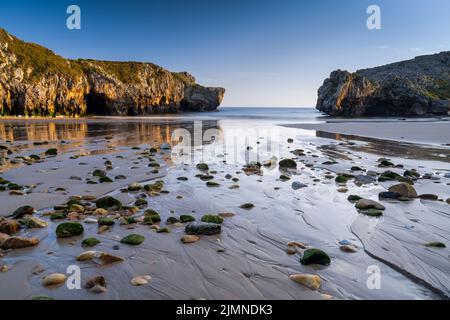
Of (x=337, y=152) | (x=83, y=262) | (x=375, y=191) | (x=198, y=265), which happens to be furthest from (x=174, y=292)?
(x=337, y=152)

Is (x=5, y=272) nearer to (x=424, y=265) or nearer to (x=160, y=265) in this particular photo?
(x=160, y=265)

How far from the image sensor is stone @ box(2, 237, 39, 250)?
394 centimetres

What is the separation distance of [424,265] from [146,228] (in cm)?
396

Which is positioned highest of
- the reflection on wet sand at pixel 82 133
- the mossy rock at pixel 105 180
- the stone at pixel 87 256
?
the reflection on wet sand at pixel 82 133

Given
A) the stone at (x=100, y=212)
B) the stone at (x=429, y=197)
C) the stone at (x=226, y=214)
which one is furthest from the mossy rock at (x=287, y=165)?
the stone at (x=100, y=212)

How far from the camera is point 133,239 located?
4.28 m

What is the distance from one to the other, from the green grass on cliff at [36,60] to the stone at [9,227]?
2238 inches

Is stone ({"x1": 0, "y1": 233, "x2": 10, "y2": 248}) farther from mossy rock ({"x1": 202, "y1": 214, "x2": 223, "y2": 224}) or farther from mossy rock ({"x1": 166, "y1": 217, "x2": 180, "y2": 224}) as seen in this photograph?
mossy rock ({"x1": 202, "y1": 214, "x2": 223, "y2": 224})

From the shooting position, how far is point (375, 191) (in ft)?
23.4

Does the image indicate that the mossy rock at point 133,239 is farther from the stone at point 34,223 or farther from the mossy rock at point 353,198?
the mossy rock at point 353,198

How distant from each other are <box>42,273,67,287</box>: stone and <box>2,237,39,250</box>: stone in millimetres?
1091

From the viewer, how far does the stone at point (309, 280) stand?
321 cm

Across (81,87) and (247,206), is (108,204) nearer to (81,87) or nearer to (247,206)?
(247,206)

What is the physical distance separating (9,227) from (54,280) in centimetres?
195
